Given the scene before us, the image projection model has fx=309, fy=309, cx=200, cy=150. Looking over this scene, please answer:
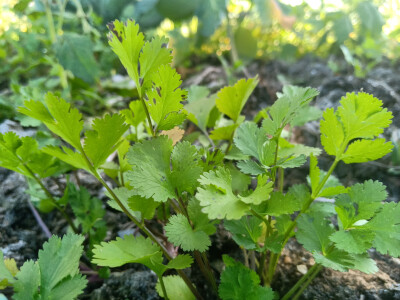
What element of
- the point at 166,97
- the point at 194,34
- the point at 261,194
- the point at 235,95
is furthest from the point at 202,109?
the point at 194,34

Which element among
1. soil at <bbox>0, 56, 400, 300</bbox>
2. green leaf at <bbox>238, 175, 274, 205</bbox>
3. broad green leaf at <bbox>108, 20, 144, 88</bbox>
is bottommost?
soil at <bbox>0, 56, 400, 300</bbox>

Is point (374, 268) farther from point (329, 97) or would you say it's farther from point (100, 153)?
point (329, 97)

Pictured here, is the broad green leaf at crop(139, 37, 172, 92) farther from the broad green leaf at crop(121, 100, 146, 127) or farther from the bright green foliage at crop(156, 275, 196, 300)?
the bright green foliage at crop(156, 275, 196, 300)

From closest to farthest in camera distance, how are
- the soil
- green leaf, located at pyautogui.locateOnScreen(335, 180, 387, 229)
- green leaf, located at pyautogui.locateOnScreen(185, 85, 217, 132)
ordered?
1. green leaf, located at pyautogui.locateOnScreen(335, 180, 387, 229)
2. the soil
3. green leaf, located at pyautogui.locateOnScreen(185, 85, 217, 132)

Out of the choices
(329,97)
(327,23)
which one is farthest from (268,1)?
(329,97)

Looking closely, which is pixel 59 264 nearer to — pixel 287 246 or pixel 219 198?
pixel 219 198

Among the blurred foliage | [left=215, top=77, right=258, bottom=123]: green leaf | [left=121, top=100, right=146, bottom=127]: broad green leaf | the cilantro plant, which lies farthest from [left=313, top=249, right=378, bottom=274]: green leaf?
the blurred foliage

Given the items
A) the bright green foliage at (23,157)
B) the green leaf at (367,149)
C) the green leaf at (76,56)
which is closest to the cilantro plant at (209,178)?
the green leaf at (367,149)
